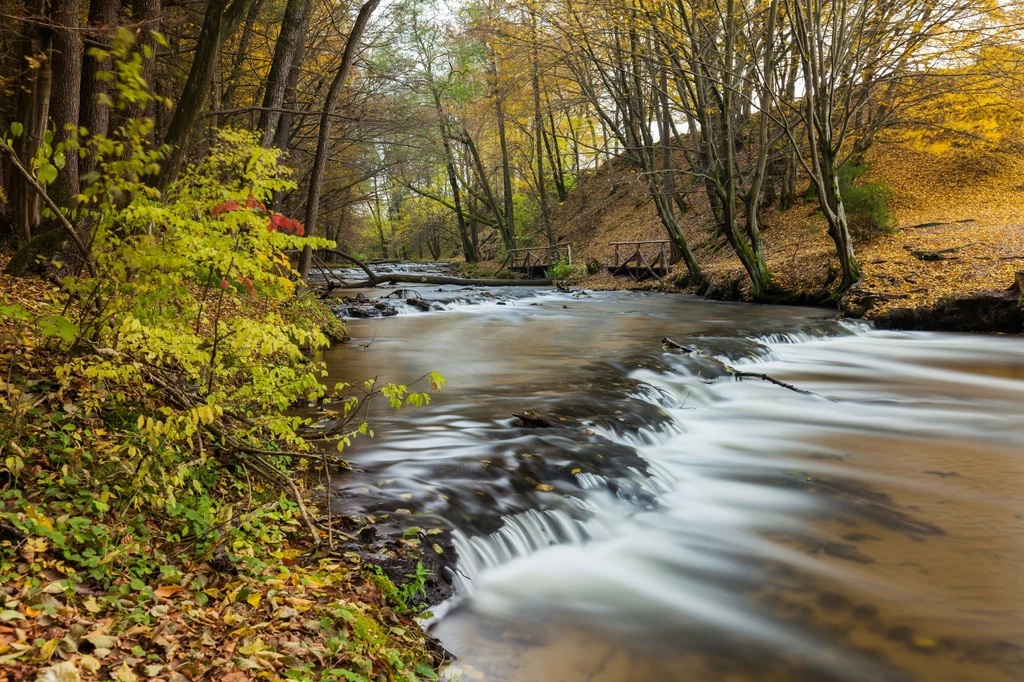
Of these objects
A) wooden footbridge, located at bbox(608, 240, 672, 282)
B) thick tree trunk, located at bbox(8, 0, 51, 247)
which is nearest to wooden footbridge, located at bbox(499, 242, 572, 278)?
wooden footbridge, located at bbox(608, 240, 672, 282)

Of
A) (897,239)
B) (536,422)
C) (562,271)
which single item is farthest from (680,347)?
(562,271)

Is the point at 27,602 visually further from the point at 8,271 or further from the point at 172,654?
the point at 8,271

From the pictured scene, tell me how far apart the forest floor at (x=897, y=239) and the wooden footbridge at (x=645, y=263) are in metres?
0.53

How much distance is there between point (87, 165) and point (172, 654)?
850cm

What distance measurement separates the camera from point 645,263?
2681 centimetres

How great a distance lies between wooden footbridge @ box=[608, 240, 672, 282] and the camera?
86.3 feet

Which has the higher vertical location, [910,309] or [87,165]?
[87,165]

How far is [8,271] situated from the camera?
8148 mm

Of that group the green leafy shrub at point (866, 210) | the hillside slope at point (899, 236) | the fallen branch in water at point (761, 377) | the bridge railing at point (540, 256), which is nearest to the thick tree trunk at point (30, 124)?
the fallen branch in water at point (761, 377)

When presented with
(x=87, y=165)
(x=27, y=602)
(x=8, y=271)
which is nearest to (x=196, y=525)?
(x=27, y=602)

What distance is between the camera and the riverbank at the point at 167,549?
2707 millimetres

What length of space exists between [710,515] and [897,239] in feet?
58.3

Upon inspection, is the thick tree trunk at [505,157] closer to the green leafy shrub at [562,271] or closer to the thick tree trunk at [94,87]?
the green leafy shrub at [562,271]

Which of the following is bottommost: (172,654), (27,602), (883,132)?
(172,654)
